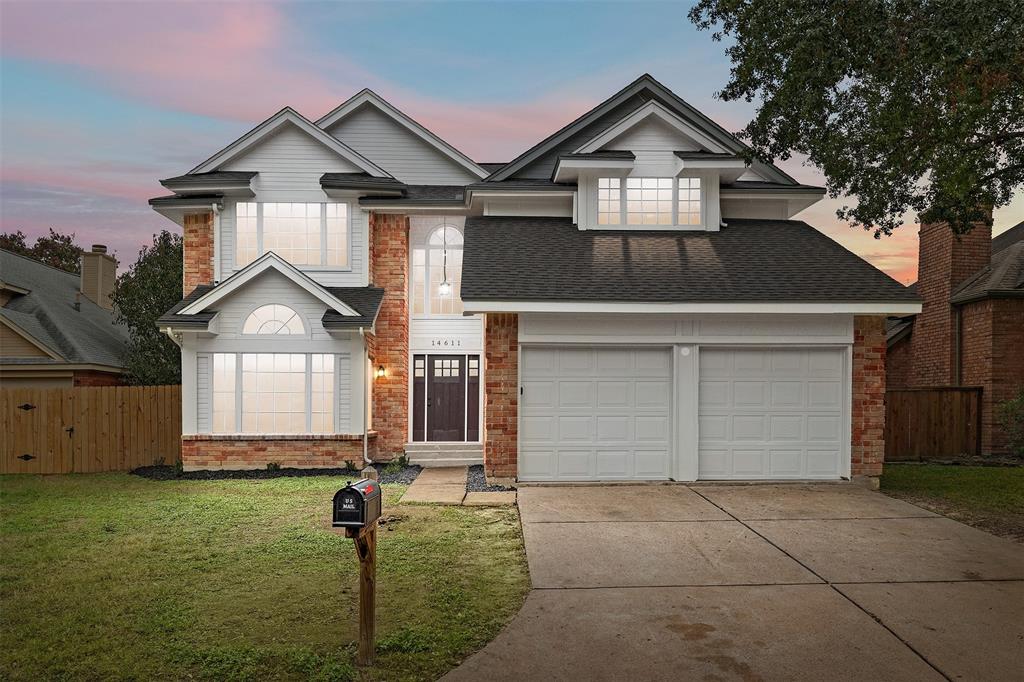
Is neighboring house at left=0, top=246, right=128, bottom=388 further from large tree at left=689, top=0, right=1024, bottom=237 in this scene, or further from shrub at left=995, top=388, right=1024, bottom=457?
shrub at left=995, top=388, right=1024, bottom=457

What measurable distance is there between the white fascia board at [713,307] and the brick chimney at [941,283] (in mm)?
8244

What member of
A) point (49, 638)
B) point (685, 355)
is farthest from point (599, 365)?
point (49, 638)

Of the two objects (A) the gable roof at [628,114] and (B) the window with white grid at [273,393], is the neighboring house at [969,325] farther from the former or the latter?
(B) the window with white grid at [273,393]

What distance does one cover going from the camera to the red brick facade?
13.7 m

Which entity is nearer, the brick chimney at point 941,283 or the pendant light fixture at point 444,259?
the pendant light fixture at point 444,259

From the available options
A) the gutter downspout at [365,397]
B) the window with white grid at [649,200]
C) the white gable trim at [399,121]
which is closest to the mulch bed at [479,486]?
the gutter downspout at [365,397]

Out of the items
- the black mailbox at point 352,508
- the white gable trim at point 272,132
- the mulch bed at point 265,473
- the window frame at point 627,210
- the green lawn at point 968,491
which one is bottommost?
the mulch bed at point 265,473

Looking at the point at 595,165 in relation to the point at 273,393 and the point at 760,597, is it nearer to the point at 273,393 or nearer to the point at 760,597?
the point at 273,393

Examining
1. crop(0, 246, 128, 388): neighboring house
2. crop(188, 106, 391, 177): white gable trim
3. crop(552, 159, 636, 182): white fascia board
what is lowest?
crop(0, 246, 128, 388): neighboring house

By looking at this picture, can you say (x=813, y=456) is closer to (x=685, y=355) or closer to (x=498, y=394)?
(x=685, y=355)

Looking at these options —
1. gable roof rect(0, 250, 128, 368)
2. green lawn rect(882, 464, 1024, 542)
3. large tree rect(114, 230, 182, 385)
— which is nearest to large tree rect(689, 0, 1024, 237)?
green lawn rect(882, 464, 1024, 542)

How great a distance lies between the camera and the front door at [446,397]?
49.7ft

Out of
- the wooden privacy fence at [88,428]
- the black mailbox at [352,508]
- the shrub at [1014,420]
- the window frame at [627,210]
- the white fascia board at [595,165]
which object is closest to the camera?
the black mailbox at [352,508]

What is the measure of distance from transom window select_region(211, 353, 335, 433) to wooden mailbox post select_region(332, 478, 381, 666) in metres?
9.56
